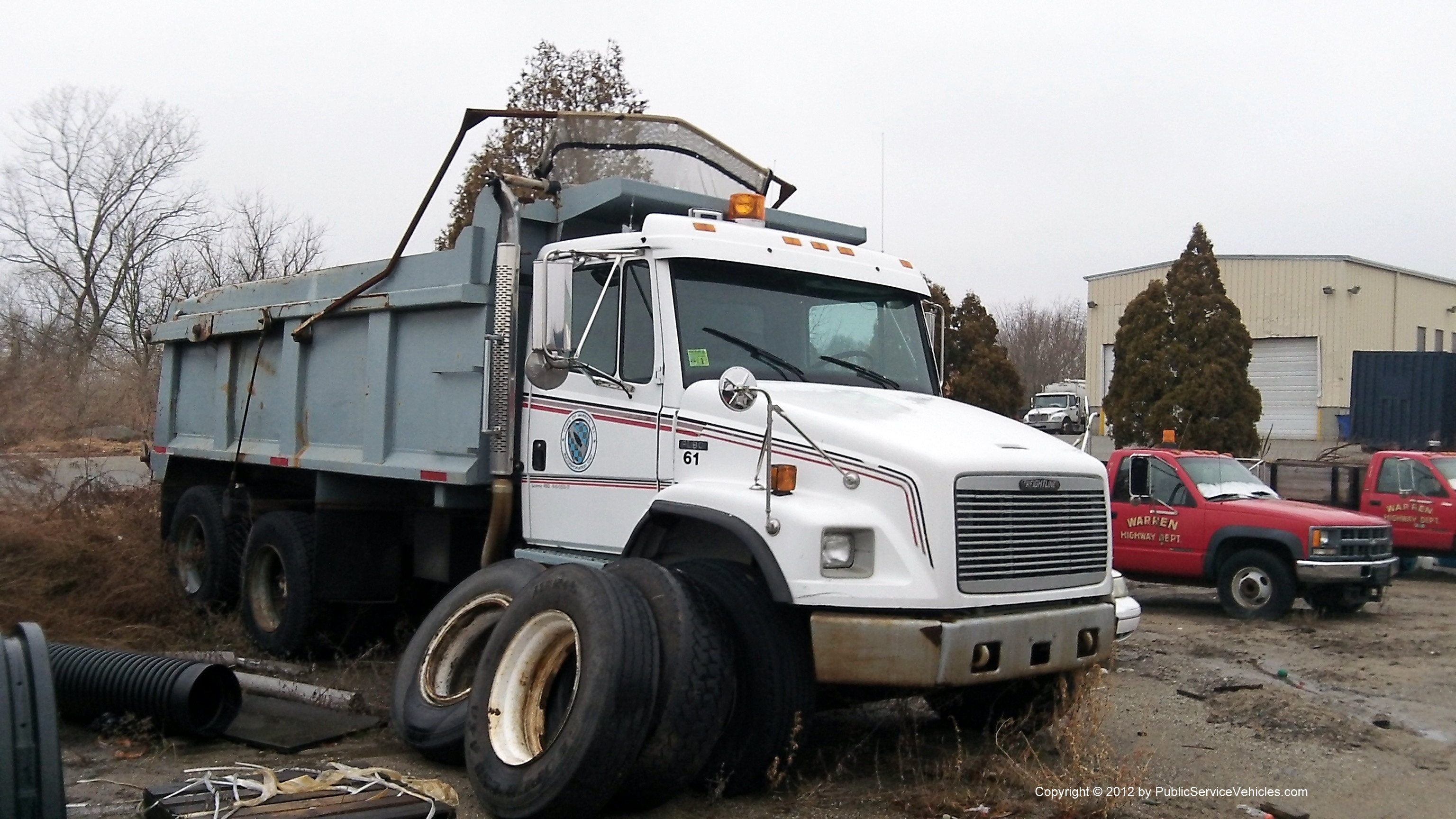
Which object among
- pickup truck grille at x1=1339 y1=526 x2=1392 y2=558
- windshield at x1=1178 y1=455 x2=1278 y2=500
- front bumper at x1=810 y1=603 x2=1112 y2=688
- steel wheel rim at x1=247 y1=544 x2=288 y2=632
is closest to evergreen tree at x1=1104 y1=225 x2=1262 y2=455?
windshield at x1=1178 y1=455 x2=1278 y2=500

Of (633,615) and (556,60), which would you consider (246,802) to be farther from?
(556,60)

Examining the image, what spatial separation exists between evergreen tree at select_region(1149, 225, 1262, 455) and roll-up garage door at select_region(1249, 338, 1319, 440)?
13260 mm

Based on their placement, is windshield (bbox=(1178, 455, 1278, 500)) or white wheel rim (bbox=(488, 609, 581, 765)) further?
windshield (bbox=(1178, 455, 1278, 500))

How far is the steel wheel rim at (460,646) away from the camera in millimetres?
6387

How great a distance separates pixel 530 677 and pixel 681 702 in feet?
2.97

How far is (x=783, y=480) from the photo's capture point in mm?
5488

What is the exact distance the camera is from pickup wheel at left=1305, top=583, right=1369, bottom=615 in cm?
1175

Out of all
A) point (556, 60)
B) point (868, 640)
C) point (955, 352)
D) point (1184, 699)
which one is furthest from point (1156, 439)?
point (868, 640)

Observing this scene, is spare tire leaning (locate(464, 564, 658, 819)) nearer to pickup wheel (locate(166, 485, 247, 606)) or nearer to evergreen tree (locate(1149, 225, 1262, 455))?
pickup wheel (locate(166, 485, 247, 606))

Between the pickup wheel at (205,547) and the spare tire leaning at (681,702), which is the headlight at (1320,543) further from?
the pickup wheel at (205,547)

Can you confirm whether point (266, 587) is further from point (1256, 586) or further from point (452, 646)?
point (1256, 586)

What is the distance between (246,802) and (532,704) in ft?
4.11

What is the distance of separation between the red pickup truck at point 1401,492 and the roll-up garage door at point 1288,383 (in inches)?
800

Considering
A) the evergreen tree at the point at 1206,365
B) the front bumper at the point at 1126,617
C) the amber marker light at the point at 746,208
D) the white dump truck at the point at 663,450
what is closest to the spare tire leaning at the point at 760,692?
the white dump truck at the point at 663,450
